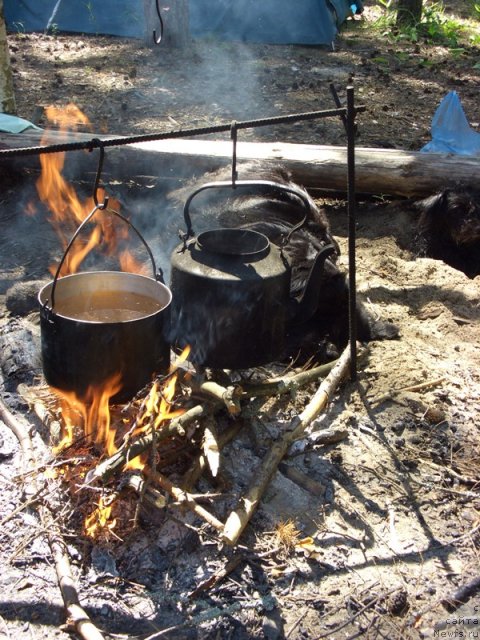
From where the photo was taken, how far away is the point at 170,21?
38.0 ft

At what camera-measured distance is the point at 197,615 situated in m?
2.52

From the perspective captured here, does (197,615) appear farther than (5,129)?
No

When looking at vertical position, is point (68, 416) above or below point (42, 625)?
above

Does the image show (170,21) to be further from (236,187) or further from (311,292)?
(236,187)

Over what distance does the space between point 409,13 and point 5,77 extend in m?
9.33

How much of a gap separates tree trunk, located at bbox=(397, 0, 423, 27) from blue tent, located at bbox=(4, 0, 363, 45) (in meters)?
1.69

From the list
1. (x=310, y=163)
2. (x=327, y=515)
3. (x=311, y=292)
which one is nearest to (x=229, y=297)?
(x=311, y=292)

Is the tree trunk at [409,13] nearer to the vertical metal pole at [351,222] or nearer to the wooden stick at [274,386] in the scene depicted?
the vertical metal pole at [351,222]

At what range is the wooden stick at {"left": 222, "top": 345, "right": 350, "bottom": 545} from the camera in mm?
2734

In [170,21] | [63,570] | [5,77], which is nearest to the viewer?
[63,570]

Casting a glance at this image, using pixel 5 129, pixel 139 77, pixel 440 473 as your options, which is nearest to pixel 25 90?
pixel 139 77

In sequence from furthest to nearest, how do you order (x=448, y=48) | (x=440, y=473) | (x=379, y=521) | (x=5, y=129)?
(x=448, y=48), (x=5, y=129), (x=440, y=473), (x=379, y=521)

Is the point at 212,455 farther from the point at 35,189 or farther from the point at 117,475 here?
the point at 35,189

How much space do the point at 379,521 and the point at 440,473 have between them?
19.0 inches
